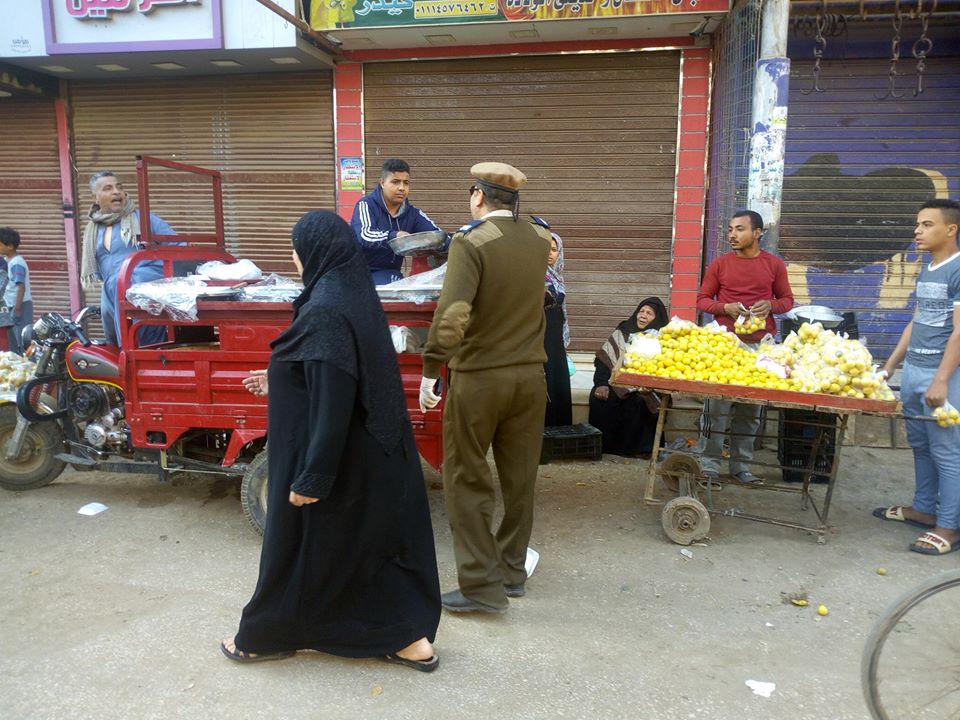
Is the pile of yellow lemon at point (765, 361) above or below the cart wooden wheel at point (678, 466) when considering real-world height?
above

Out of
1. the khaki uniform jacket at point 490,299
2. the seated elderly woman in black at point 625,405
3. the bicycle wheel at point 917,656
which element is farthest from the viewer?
the seated elderly woman in black at point 625,405

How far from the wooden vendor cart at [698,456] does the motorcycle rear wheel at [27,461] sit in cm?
389

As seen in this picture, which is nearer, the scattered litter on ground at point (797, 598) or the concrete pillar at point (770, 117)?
the scattered litter on ground at point (797, 598)

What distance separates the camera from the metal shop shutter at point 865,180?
705 centimetres

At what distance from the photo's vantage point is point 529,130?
7.57 meters

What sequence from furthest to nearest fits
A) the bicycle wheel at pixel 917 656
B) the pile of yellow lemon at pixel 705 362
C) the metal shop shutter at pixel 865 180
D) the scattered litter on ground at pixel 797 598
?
1. the metal shop shutter at pixel 865 180
2. the pile of yellow lemon at pixel 705 362
3. the scattered litter on ground at pixel 797 598
4. the bicycle wheel at pixel 917 656

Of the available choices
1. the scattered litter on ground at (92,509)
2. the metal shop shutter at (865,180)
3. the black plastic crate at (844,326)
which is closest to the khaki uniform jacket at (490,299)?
the scattered litter on ground at (92,509)

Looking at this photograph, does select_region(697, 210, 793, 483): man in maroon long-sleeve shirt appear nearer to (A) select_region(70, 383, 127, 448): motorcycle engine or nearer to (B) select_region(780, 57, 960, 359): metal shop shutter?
(B) select_region(780, 57, 960, 359): metal shop shutter

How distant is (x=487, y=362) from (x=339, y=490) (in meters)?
0.91

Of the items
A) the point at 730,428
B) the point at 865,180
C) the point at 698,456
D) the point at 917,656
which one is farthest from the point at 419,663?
the point at 865,180

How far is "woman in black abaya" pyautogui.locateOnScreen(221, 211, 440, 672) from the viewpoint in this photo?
2.64 metres

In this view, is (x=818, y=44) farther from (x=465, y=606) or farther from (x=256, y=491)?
(x=256, y=491)

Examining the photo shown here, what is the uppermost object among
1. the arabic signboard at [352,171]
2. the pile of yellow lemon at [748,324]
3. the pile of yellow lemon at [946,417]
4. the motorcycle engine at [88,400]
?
the arabic signboard at [352,171]

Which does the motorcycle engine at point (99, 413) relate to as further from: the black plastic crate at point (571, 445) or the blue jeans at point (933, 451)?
the blue jeans at point (933, 451)
